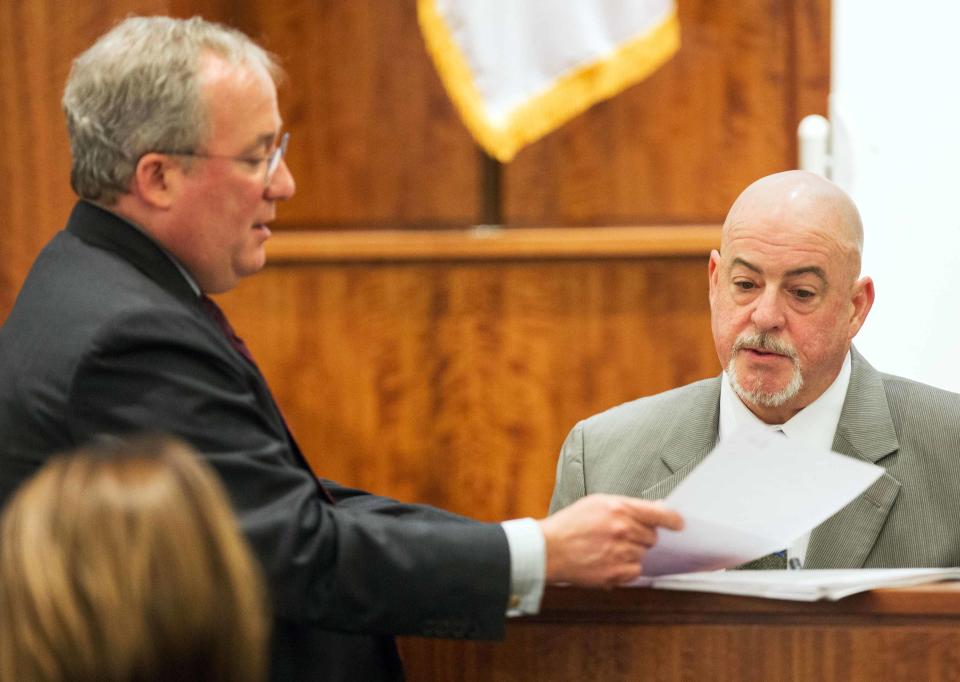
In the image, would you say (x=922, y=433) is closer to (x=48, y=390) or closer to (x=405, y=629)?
(x=405, y=629)

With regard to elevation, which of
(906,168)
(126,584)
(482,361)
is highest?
(906,168)

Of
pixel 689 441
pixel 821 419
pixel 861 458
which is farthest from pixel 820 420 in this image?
pixel 689 441

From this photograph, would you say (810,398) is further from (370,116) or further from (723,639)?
(370,116)

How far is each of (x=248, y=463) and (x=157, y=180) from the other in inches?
18.1

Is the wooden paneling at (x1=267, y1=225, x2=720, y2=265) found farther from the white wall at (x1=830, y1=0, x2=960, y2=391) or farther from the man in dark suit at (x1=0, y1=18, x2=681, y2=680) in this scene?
the man in dark suit at (x1=0, y1=18, x2=681, y2=680)

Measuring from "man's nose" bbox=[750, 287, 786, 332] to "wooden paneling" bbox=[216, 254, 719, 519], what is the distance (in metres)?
1.85

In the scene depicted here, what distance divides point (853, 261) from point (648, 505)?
30.1 inches

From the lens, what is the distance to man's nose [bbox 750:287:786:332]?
2115 mm

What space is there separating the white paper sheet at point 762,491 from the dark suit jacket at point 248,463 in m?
0.25

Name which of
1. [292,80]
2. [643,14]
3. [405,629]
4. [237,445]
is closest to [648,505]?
[405,629]

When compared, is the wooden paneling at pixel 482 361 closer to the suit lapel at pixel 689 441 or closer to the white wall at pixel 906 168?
the white wall at pixel 906 168

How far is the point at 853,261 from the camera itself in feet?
7.11

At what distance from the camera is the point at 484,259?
13.2 feet

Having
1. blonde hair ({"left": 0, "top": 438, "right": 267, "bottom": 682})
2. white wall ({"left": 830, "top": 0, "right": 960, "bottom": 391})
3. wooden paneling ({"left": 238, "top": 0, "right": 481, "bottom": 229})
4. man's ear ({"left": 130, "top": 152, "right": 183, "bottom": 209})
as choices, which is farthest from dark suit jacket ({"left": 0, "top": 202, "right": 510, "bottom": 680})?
wooden paneling ({"left": 238, "top": 0, "right": 481, "bottom": 229})
